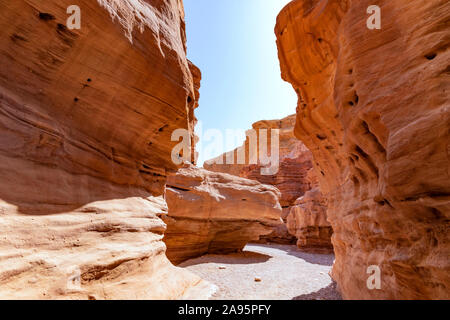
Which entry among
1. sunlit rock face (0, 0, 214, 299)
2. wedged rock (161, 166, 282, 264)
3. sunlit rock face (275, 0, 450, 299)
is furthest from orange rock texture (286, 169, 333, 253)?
sunlit rock face (0, 0, 214, 299)

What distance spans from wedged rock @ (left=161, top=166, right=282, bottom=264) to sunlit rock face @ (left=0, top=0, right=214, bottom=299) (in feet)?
16.0

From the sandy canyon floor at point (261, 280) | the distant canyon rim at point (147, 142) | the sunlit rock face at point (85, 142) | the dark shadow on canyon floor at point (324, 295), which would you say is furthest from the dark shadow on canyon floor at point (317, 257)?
the sunlit rock face at point (85, 142)

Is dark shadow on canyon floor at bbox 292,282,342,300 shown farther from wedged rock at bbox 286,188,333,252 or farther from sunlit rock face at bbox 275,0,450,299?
wedged rock at bbox 286,188,333,252

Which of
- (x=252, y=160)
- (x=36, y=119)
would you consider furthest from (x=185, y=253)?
(x=252, y=160)

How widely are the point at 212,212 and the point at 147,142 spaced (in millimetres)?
6467

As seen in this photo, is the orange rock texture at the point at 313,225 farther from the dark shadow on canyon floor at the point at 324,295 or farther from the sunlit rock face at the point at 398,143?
the sunlit rock face at the point at 398,143

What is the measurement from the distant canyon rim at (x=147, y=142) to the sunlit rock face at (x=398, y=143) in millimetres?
16

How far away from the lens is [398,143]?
2490 mm

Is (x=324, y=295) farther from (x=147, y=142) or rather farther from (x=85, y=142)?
(x=85, y=142)

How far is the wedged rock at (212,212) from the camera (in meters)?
9.93

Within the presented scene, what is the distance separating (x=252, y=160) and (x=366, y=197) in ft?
101

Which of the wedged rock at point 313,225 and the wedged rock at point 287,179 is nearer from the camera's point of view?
the wedged rock at point 313,225

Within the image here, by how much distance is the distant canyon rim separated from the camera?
7.86ft
